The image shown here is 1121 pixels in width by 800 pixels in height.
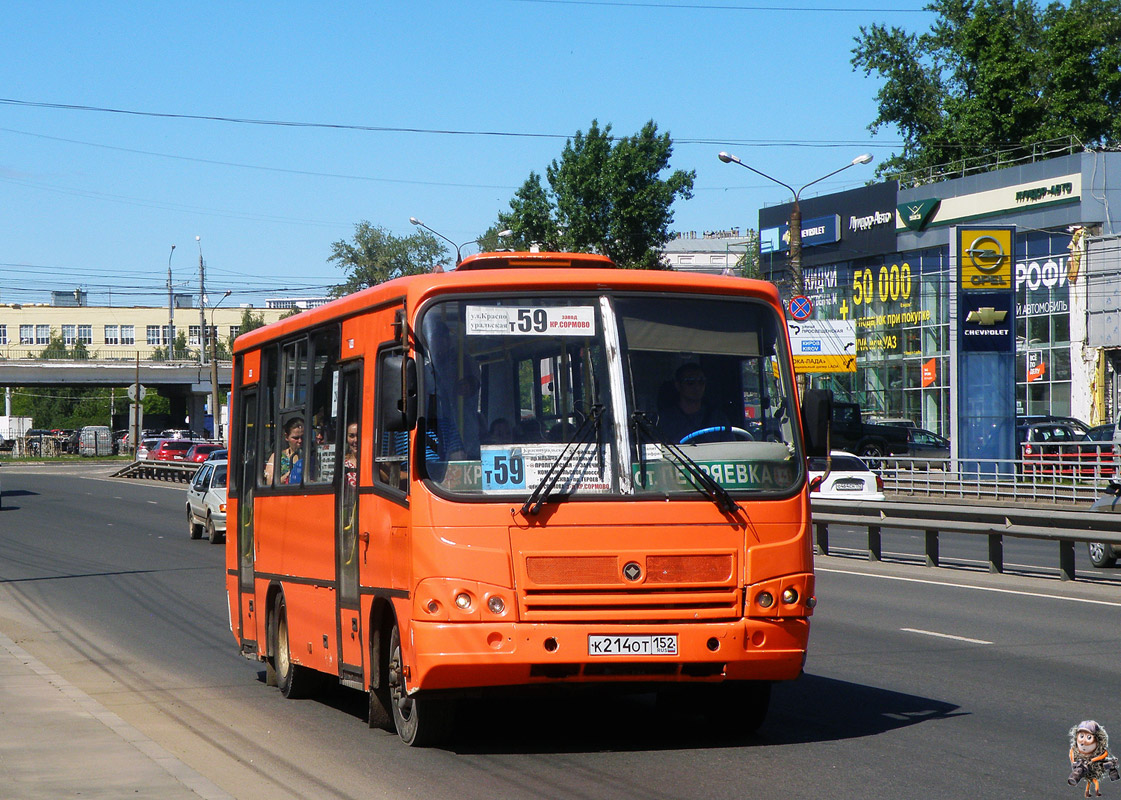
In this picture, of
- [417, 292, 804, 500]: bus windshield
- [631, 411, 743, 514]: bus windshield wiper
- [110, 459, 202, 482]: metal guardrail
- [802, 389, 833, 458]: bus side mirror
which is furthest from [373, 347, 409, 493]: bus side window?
[110, 459, 202, 482]: metal guardrail

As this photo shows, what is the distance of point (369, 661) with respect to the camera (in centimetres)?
817

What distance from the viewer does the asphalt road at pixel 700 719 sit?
6.99 m

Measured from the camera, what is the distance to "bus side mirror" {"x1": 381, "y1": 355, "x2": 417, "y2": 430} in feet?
24.0

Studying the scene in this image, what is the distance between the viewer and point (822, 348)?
132 ft

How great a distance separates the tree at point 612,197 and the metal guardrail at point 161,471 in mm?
21185

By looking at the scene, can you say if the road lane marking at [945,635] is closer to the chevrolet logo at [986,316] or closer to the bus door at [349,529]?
the bus door at [349,529]

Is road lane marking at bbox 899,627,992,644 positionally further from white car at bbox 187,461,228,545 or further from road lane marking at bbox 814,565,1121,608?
white car at bbox 187,461,228,545

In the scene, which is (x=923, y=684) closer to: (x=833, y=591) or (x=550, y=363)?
(x=550, y=363)

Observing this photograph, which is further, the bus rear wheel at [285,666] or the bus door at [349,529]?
the bus rear wheel at [285,666]

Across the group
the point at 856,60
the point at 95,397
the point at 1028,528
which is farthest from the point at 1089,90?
the point at 95,397

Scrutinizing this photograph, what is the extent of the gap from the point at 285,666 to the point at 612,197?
205 ft

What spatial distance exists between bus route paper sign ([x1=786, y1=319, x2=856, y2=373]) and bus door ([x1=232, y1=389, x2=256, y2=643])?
29681 mm

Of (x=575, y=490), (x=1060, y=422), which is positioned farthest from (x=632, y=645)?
(x=1060, y=422)

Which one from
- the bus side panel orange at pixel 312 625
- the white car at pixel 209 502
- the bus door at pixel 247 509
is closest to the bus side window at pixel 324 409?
the bus side panel orange at pixel 312 625
